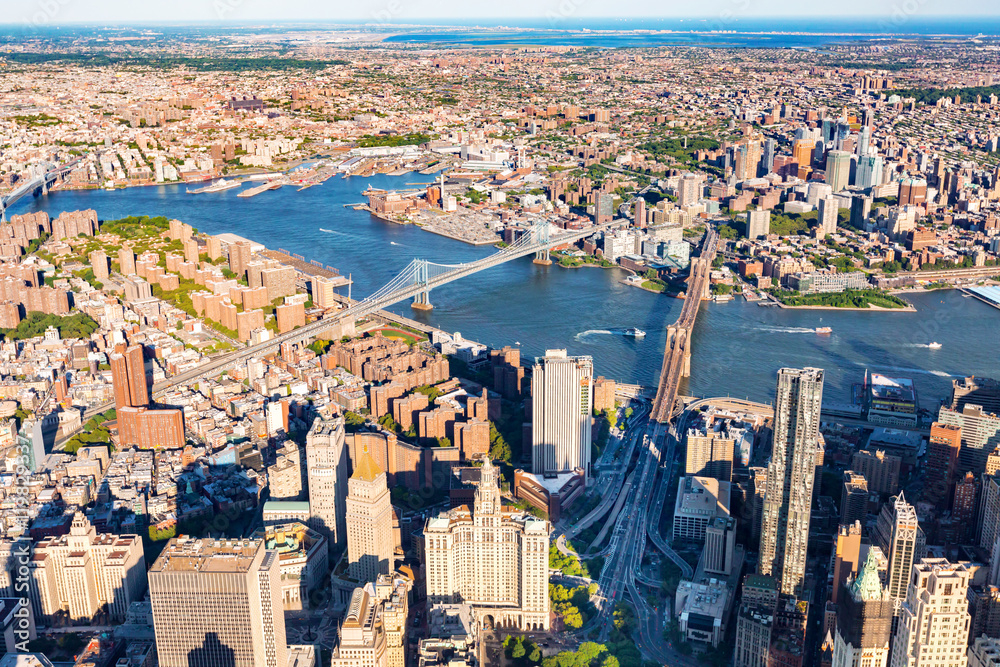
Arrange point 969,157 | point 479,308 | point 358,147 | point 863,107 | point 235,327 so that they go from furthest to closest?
1. point 863,107
2. point 358,147
3. point 969,157
4. point 479,308
5. point 235,327

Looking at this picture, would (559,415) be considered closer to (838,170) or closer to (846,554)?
(846,554)

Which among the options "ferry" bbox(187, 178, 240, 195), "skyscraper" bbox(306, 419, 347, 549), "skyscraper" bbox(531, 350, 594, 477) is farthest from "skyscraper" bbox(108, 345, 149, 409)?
"ferry" bbox(187, 178, 240, 195)

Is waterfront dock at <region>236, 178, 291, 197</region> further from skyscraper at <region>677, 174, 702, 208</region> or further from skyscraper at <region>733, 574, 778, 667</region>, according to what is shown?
skyscraper at <region>733, 574, 778, 667</region>

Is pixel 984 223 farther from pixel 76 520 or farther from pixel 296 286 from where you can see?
pixel 76 520

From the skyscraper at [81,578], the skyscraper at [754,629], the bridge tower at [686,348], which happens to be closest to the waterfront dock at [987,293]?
the bridge tower at [686,348]

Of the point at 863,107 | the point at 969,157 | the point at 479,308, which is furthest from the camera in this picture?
the point at 863,107

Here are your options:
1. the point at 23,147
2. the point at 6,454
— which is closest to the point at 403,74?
the point at 23,147
